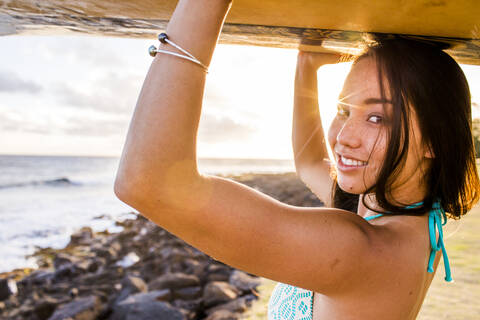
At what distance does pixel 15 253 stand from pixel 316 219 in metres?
11.6

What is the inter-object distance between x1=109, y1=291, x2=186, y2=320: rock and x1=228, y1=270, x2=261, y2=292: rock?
1.46 metres

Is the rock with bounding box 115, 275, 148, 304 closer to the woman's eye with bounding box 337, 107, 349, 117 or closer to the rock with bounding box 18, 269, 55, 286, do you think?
the rock with bounding box 18, 269, 55, 286

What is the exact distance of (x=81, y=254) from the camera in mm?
10148

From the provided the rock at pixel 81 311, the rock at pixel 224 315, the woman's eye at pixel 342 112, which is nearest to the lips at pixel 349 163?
the woman's eye at pixel 342 112

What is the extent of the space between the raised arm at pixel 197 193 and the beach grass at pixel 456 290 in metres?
2.71

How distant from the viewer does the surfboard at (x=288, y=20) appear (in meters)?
1.06

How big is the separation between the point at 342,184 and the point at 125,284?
7.07 metres

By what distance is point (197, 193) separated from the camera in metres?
0.77

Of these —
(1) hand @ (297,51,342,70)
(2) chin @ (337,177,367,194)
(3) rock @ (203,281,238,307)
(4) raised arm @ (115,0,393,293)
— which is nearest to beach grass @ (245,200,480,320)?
(3) rock @ (203,281,238,307)

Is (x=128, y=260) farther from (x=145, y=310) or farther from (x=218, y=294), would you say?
(x=145, y=310)

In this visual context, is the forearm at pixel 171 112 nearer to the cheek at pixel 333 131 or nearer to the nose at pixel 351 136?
the nose at pixel 351 136

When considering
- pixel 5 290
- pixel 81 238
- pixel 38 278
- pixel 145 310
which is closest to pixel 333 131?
pixel 145 310

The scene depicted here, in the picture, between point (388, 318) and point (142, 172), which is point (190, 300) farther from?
point (142, 172)

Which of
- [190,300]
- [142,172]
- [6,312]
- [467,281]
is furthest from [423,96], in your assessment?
[6,312]
